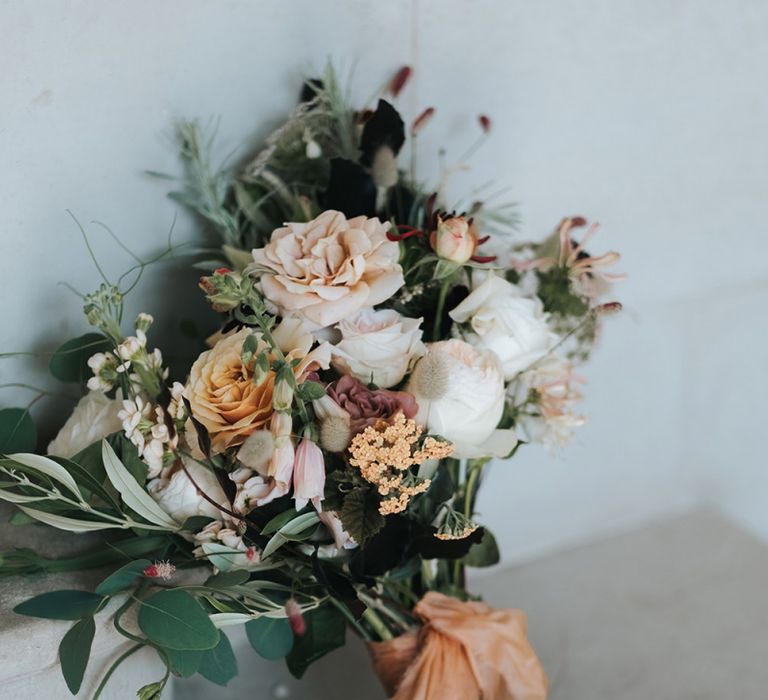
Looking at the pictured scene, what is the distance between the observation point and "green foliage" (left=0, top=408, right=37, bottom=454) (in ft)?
2.48

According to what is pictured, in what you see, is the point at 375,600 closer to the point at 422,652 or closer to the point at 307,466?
the point at 422,652

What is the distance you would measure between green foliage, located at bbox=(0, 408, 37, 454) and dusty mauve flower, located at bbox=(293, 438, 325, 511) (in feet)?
0.98

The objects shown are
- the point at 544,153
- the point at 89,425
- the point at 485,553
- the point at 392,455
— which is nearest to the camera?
the point at 392,455

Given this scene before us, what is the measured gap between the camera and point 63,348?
789 mm

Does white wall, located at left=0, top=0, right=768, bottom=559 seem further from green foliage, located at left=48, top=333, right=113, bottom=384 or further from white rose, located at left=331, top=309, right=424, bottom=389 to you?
white rose, located at left=331, top=309, right=424, bottom=389

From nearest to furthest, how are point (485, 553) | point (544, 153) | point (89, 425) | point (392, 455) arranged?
point (392, 455), point (89, 425), point (485, 553), point (544, 153)

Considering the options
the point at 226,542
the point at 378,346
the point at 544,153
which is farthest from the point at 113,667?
the point at 544,153

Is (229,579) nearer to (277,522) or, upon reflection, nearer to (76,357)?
(277,522)

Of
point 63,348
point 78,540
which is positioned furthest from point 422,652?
point 63,348

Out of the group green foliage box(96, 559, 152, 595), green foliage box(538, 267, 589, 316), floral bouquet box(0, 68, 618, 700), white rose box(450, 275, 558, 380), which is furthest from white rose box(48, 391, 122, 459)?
green foliage box(538, 267, 589, 316)

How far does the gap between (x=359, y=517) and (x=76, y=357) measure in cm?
34

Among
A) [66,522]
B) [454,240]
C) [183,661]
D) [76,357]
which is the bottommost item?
[183,661]

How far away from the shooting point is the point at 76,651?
0.65m

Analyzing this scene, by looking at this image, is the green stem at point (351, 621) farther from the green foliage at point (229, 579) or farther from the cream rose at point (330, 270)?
the cream rose at point (330, 270)
